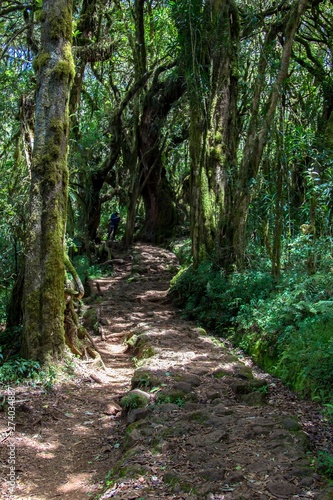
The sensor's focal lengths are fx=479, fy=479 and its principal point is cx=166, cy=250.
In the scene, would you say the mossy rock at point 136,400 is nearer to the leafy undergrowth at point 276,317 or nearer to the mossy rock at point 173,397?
the mossy rock at point 173,397

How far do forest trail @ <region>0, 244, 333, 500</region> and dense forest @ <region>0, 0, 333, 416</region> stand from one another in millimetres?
479

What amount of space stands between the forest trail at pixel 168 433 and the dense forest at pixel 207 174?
0.48 meters

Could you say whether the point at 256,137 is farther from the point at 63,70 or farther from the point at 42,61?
the point at 42,61

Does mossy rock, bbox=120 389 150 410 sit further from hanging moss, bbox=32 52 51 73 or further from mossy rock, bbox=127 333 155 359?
hanging moss, bbox=32 52 51 73

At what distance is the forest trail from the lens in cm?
317

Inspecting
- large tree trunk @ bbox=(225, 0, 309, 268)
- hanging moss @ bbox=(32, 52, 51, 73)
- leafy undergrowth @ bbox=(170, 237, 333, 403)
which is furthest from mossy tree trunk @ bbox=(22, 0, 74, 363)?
large tree trunk @ bbox=(225, 0, 309, 268)

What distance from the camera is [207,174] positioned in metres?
10.2

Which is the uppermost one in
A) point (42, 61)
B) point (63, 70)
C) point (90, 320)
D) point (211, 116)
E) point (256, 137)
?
point (211, 116)

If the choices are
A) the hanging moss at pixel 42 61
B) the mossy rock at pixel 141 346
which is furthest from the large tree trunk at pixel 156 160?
the mossy rock at pixel 141 346

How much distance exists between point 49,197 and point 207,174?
194 inches

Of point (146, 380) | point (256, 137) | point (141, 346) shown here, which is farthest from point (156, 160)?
point (146, 380)

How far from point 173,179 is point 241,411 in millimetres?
15218

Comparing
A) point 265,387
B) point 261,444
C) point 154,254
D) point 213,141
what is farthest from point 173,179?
point 261,444

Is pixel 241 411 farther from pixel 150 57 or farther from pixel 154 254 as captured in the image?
pixel 150 57
